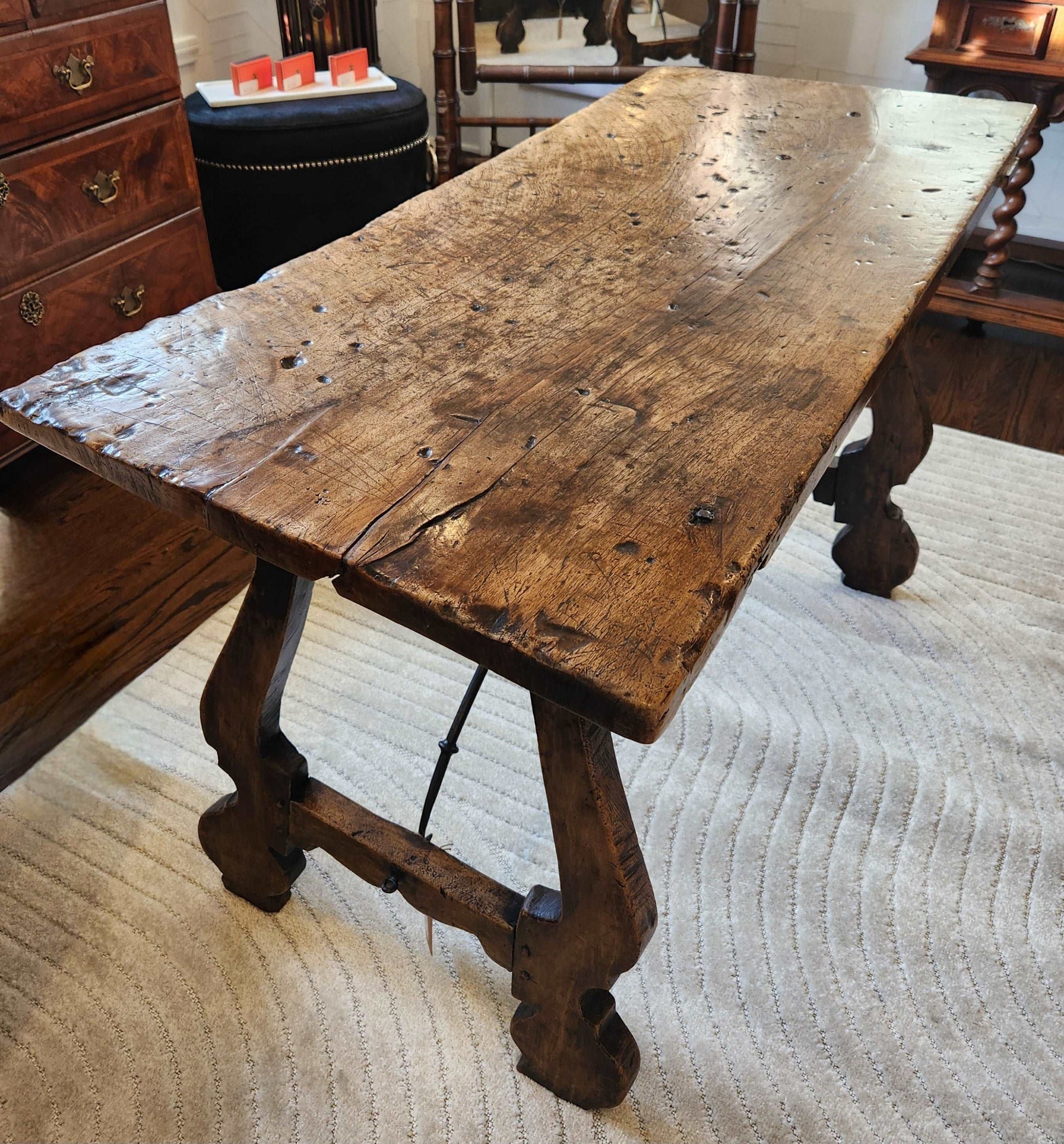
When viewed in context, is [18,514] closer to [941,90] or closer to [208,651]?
[208,651]

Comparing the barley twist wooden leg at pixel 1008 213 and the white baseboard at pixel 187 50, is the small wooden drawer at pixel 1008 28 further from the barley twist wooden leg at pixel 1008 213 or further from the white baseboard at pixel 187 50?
the white baseboard at pixel 187 50

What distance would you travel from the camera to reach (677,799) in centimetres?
142

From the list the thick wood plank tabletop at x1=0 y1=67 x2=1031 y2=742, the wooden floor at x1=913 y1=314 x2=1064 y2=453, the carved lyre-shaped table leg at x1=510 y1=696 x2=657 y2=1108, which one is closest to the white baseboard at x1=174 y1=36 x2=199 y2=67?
the thick wood plank tabletop at x1=0 y1=67 x2=1031 y2=742

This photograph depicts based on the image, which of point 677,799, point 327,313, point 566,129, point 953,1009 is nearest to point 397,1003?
point 677,799

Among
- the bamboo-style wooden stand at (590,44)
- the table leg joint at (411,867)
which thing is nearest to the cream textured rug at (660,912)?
the table leg joint at (411,867)

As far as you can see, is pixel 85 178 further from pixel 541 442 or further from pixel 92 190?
pixel 541 442

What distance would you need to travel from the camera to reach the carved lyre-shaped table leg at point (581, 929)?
874 mm

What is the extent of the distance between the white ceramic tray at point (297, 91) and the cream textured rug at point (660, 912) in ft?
4.81

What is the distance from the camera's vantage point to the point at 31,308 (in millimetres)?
1892

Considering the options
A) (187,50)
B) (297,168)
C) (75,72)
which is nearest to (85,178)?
(75,72)

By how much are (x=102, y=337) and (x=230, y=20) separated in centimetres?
153

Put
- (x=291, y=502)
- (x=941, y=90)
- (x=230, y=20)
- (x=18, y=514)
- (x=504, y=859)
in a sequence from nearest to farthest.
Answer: (x=291, y=502)
(x=504, y=859)
(x=18, y=514)
(x=941, y=90)
(x=230, y=20)

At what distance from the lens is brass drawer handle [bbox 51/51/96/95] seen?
6.03 ft

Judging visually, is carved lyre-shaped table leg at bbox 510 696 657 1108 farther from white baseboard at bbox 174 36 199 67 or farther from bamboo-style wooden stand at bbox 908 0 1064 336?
white baseboard at bbox 174 36 199 67
